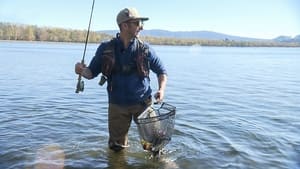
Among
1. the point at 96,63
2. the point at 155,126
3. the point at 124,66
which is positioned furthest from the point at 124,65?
the point at 155,126

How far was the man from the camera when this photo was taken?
612 cm

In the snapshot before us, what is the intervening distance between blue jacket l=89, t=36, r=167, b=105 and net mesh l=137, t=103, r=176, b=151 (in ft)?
0.96

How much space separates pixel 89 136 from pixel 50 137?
0.81 meters

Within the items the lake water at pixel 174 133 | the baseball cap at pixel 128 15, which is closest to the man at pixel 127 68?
the baseball cap at pixel 128 15

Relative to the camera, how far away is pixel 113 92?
6.44 metres

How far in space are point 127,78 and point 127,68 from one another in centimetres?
15

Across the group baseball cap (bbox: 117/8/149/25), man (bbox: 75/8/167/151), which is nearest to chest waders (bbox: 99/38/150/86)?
man (bbox: 75/8/167/151)

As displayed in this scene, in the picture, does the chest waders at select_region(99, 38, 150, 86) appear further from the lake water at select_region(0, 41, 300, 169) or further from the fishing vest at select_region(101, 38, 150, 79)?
the lake water at select_region(0, 41, 300, 169)

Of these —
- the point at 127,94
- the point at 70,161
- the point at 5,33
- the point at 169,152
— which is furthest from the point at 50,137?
the point at 5,33

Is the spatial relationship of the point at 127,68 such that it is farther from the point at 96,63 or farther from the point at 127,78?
the point at 96,63

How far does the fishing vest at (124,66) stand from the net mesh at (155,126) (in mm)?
605

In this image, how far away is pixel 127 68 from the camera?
623 centimetres

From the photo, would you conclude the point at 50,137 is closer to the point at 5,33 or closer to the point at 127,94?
the point at 127,94

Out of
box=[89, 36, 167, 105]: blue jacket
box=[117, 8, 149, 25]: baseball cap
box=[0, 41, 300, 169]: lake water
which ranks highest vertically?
box=[117, 8, 149, 25]: baseball cap
